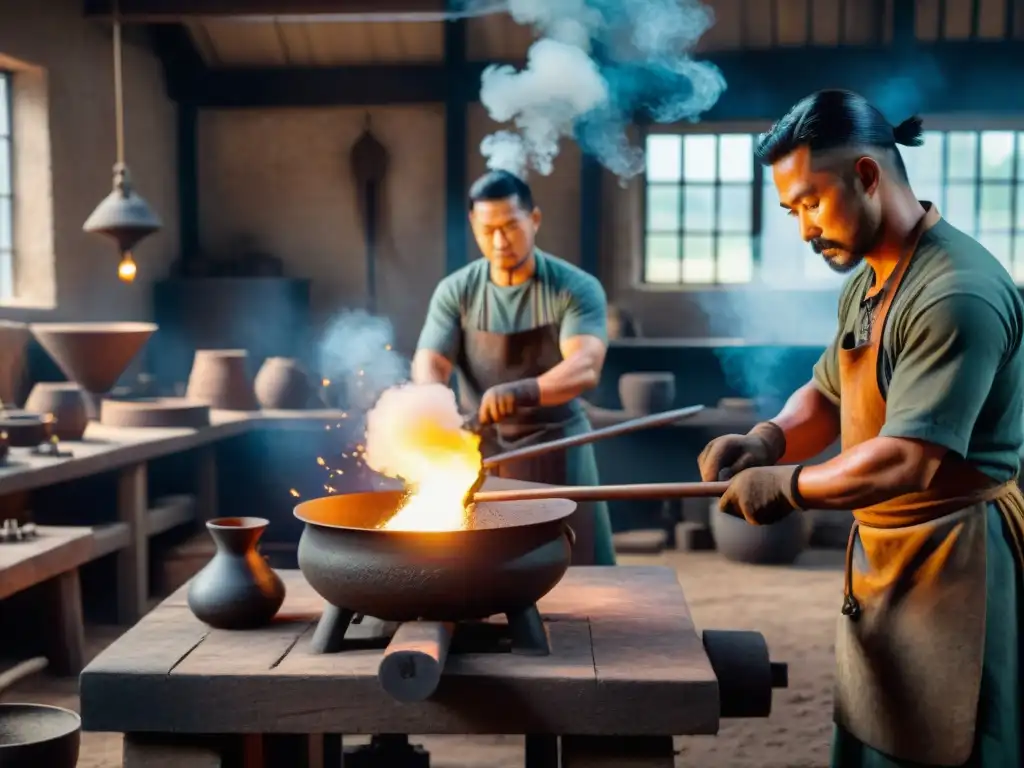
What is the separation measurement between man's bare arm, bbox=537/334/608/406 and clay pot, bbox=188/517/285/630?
1795mm

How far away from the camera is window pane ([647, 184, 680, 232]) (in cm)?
977

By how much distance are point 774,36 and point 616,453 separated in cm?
364

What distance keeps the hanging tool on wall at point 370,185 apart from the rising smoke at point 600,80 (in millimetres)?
1031

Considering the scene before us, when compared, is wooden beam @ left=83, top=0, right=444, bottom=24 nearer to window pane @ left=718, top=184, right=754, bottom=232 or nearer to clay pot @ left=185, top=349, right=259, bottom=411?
clay pot @ left=185, top=349, right=259, bottom=411

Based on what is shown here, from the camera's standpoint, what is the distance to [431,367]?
4523 millimetres

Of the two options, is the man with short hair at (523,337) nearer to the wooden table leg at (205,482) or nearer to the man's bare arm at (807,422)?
the man's bare arm at (807,422)

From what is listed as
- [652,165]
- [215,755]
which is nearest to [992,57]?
[652,165]

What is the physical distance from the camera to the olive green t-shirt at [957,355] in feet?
6.67

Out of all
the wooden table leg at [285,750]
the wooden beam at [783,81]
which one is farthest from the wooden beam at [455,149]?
the wooden table leg at [285,750]

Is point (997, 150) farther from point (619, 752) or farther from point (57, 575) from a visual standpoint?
point (619, 752)

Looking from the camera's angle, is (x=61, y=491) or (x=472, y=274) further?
(x=61, y=491)

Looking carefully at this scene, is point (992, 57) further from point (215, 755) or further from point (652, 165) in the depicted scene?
point (215, 755)

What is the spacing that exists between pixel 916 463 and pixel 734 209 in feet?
25.9

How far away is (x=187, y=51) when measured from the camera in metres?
9.66
